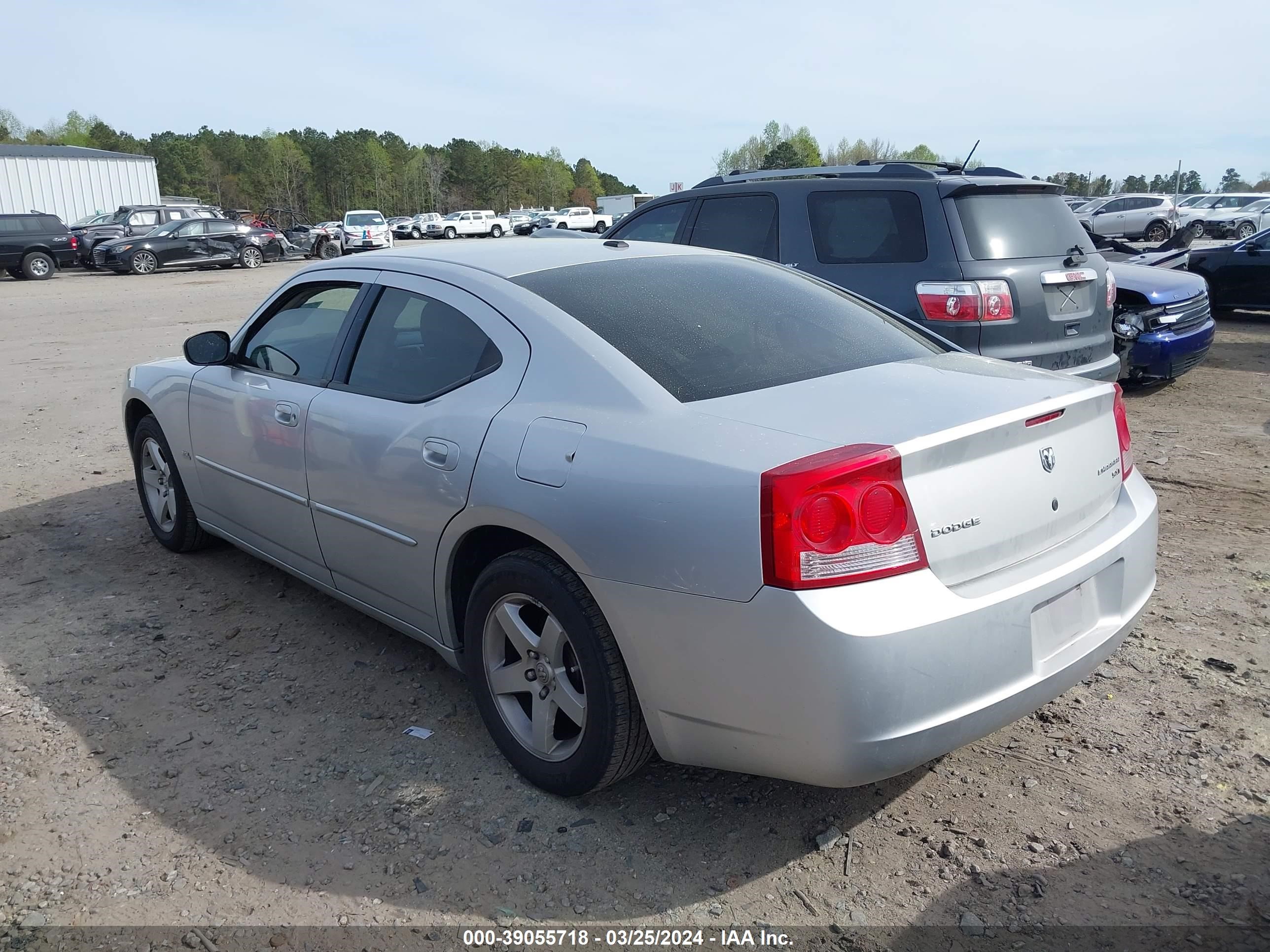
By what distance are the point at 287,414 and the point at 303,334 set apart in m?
0.47

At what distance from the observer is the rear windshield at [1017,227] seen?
19.4ft

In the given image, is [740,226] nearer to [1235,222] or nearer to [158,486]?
[158,486]

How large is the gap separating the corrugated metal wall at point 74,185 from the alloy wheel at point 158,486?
48563 mm

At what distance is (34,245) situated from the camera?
26.4 meters

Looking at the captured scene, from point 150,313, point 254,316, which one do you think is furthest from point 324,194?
point 254,316

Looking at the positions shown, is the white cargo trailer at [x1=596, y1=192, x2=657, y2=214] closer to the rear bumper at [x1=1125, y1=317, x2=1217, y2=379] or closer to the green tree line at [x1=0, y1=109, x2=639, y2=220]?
the green tree line at [x1=0, y1=109, x2=639, y2=220]

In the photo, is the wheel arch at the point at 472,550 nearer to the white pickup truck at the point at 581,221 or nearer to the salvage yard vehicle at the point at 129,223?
the salvage yard vehicle at the point at 129,223

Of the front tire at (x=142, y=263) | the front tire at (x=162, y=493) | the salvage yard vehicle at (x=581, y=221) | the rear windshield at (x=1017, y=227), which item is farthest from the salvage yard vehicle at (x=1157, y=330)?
the salvage yard vehicle at (x=581, y=221)

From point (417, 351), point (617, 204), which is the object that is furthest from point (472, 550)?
point (617, 204)

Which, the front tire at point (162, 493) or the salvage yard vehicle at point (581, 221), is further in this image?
the salvage yard vehicle at point (581, 221)

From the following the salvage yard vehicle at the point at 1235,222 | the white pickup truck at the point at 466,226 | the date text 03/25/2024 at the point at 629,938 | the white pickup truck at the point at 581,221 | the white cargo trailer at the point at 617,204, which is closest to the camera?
the date text 03/25/2024 at the point at 629,938

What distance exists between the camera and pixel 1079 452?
2.79 metres

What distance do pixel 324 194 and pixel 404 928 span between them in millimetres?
112206

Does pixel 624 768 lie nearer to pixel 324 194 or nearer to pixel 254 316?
pixel 254 316
